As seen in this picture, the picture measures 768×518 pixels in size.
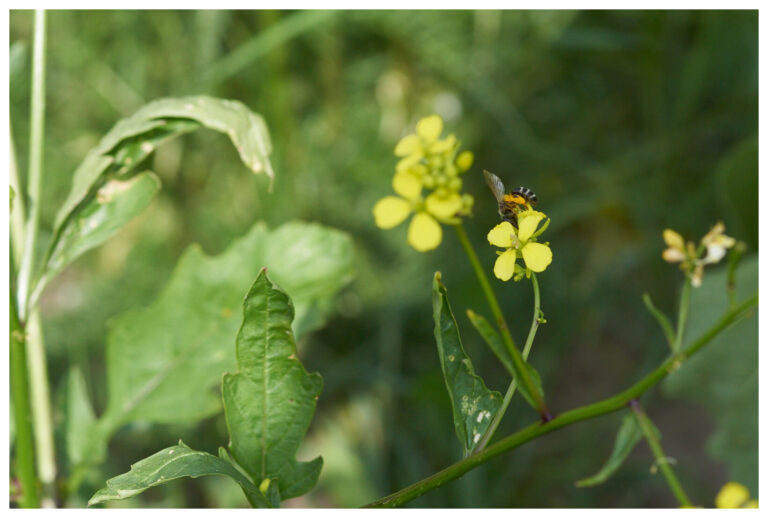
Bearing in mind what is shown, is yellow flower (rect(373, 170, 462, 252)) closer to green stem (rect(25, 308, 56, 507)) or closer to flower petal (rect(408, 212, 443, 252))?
flower petal (rect(408, 212, 443, 252))

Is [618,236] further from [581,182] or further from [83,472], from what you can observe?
[83,472]

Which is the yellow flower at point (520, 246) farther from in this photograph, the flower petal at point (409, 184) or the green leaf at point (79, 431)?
the green leaf at point (79, 431)

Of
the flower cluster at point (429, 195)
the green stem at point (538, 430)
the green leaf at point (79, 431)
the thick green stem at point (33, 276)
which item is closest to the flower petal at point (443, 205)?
the flower cluster at point (429, 195)

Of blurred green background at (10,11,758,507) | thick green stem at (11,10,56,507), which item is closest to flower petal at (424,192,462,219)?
thick green stem at (11,10,56,507)

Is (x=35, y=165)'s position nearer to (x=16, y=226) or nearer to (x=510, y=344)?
(x=16, y=226)

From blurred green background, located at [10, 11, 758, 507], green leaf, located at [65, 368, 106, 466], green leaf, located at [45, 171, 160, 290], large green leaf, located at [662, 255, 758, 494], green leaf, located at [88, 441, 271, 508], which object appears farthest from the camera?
blurred green background, located at [10, 11, 758, 507]
